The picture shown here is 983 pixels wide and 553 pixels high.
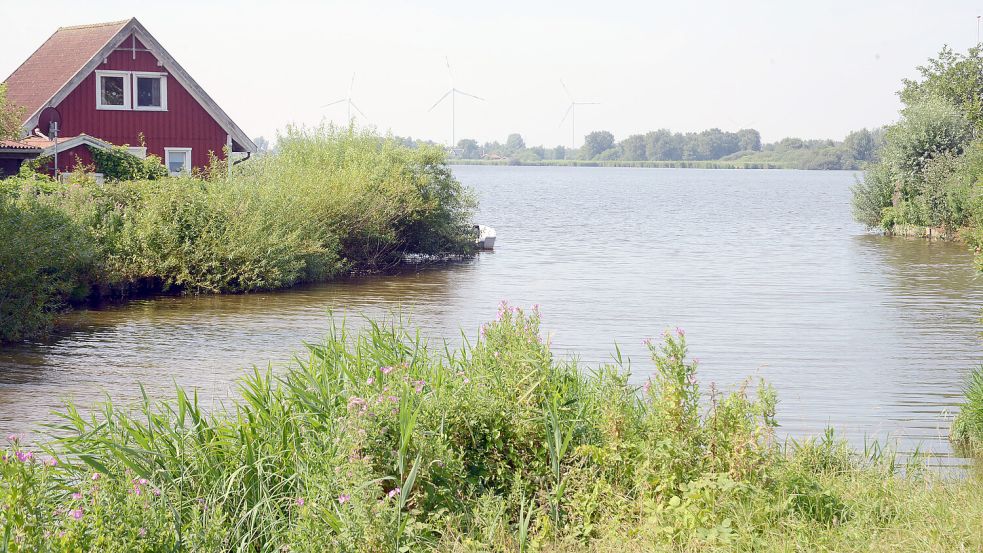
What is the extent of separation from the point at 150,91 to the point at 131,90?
0.70m

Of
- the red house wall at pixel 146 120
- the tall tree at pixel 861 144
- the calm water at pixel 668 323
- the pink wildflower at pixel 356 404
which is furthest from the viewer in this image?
the tall tree at pixel 861 144

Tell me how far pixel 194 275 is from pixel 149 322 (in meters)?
4.14

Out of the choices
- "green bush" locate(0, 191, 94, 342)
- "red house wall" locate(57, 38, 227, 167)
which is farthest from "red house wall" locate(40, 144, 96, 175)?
"green bush" locate(0, 191, 94, 342)

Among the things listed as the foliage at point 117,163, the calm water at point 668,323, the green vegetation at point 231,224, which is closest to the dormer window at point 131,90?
the foliage at point 117,163

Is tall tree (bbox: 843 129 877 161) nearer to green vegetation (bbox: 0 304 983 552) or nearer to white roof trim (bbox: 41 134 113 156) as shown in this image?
white roof trim (bbox: 41 134 113 156)

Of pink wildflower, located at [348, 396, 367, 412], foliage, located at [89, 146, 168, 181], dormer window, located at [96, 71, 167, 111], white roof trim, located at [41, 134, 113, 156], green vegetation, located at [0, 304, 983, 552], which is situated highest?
dormer window, located at [96, 71, 167, 111]

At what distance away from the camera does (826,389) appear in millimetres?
13789

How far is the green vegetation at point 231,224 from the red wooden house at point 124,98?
4.23 meters

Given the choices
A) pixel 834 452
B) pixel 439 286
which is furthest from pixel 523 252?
pixel 834 452

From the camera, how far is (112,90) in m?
35.8

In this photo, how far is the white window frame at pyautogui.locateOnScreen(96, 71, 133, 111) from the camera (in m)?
35.2

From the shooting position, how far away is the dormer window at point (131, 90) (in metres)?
35.5

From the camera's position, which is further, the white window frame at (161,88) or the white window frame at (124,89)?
the white window frame at (161,88)

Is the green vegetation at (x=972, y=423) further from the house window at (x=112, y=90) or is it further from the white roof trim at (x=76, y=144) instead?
the house window at (x=112, y=90)
